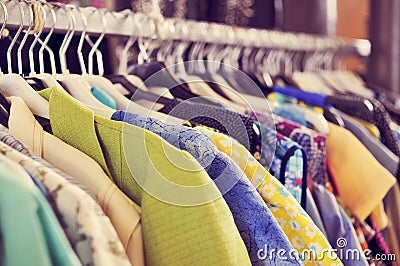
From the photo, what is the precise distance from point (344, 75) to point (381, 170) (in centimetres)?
59

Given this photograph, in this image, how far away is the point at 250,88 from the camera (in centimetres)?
111

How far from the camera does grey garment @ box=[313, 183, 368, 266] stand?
0.80 m

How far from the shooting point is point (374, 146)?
980 mm

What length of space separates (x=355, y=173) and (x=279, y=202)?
0.91ft

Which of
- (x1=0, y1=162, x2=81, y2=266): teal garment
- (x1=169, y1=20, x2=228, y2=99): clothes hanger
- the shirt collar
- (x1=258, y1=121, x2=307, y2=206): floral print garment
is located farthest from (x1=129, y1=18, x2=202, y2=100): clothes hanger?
(x1=0, y1=162, x2=81, y2=266): teal garment

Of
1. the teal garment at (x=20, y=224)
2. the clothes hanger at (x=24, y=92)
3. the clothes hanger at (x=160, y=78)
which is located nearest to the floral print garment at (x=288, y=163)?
the clothes hanger at (x=160, y=78)

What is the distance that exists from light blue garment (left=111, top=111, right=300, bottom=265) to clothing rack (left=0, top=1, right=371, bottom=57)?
24 centimetres

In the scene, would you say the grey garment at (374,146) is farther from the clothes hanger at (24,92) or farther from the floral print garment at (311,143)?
the clothes hanger at (24,92)

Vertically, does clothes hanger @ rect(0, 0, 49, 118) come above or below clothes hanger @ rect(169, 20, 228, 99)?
above

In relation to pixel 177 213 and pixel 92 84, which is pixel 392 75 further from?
pixel 177 213

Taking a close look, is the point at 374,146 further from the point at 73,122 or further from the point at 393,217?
the point at 73,122

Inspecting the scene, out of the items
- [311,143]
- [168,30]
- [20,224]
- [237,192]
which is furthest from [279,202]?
[168,30]

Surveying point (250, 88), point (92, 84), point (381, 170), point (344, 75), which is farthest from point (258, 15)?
point (92, 84)

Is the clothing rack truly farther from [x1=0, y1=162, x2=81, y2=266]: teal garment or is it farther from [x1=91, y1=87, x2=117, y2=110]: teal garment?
[x1=0, y1=162, x2=81, y2=266]: teal garment
